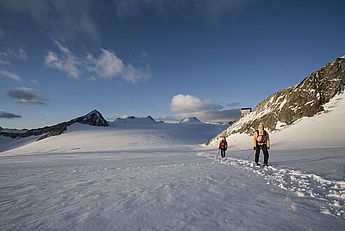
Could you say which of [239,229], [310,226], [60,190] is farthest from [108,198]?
[310,226]

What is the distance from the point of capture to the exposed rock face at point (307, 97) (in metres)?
40.5

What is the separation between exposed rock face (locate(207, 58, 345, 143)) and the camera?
4047 cm

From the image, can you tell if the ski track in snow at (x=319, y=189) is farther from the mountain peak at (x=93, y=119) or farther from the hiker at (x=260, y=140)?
the mountain peak at (x=93, y=119)

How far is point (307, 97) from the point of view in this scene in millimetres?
42969

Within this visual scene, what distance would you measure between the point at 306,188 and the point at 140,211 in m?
4.97

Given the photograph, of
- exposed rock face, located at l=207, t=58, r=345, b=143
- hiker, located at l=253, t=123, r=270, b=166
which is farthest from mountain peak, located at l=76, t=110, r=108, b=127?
hiker, located at l=253, t=123, r=270, b=166

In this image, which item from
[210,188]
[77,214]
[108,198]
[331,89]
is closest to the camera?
[77,214]

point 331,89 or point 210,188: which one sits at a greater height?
point 331,89

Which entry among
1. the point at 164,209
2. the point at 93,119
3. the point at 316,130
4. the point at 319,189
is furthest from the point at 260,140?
the point at 93,119

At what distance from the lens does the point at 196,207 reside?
16.7 feet

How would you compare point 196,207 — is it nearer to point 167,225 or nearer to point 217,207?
point 217,207

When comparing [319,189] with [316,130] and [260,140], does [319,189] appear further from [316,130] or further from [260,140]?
[316,130]

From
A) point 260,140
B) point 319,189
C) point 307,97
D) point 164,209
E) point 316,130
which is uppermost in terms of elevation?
point 307,97

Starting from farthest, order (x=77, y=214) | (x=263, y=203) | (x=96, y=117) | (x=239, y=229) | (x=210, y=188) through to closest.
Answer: (x=96, y=117) → (x=210, y=188) → (x=263, y=203) → (x=77, y=214) → (x=239, y=229)
